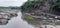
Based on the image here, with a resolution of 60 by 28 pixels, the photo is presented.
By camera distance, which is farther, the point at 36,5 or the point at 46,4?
the point at 36,5

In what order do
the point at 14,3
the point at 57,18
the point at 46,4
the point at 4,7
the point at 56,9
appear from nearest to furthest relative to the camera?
the point at 4,7
the point at 14,3
the point at 57,18
the point at 46,4
the point at 56,9

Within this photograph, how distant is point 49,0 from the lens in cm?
528

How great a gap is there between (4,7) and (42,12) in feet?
4.57

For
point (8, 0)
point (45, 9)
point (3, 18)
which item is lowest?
point (3, 18)

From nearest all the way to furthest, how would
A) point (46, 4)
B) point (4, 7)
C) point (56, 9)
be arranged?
1. point (4, 7)
2. point (46, 4)
3. point (56, 9)

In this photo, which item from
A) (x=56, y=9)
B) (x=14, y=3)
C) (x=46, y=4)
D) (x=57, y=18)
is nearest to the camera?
(x=14, y=3)

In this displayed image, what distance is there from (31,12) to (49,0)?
0.94 m

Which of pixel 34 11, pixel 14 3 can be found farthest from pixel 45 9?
pixel 14 3

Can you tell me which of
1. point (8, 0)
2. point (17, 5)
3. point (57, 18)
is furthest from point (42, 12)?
point (8, 0)

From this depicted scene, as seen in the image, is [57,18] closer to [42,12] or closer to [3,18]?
[42,12]

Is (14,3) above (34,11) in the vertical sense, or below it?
above

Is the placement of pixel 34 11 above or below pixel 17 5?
below

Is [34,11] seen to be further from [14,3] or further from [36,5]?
[14,3]

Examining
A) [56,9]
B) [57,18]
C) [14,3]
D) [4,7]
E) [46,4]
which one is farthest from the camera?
[56,9]
